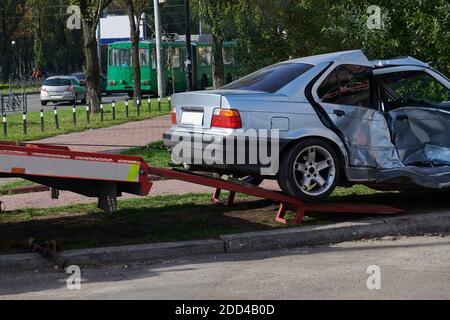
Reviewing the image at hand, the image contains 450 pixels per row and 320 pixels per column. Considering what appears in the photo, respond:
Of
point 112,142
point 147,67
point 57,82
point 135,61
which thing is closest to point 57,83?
point 57,82

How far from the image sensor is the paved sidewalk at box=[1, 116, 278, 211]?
10.8m

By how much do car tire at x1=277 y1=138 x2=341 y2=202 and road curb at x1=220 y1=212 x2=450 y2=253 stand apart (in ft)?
1.26

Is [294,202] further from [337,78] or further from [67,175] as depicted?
[67,175]

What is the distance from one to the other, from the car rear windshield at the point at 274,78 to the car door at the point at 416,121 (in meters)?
0.93

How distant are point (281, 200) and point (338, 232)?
69 cm

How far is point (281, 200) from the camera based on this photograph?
834cm

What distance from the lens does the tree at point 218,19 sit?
63.2 feet

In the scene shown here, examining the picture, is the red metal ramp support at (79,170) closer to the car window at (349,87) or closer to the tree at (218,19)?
the car window at (349,87)

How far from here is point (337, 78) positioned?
8.55 m

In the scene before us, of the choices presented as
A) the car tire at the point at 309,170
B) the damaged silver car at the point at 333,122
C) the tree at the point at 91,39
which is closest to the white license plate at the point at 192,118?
the damaged silver car at the point at 333,122

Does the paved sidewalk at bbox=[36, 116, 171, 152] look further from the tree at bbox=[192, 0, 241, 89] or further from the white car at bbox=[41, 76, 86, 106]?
the white car at bbox=[41, 76, 86, 106]

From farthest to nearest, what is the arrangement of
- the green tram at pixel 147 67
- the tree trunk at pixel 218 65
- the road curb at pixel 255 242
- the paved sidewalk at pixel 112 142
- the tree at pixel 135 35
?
the green tram at pixel 147 67
the tree at pixel 135 35
the tree trunk at pixel 218 65
the paved sidewalk at pixel 112 142
the road curb at pixel 255 242
